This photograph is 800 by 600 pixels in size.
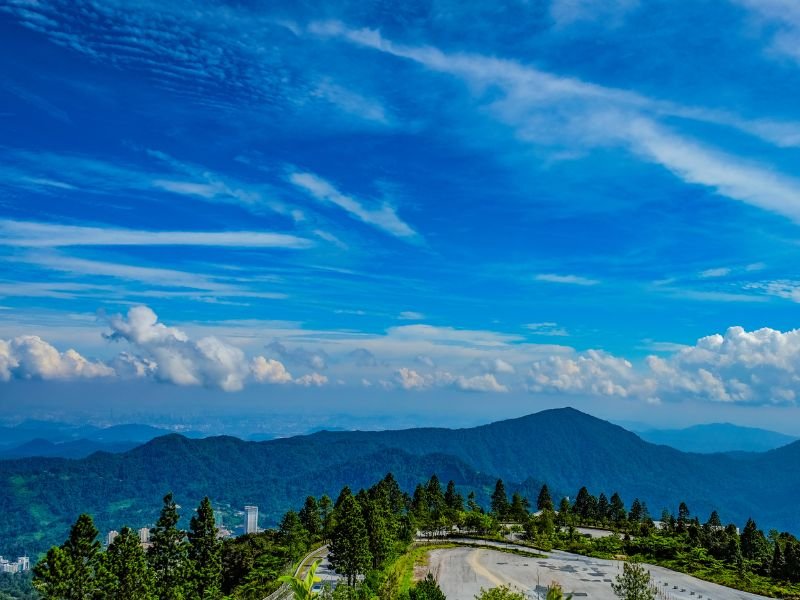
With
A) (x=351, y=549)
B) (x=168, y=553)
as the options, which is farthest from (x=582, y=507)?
(x=168, y=553)

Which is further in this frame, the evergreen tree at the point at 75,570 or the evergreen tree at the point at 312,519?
the evergreen tree at the point at 312,519

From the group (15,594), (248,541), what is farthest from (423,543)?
(15,594)

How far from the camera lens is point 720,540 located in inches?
3019

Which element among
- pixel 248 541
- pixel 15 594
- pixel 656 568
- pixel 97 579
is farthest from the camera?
pixel 15 594

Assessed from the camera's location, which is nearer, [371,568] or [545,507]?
[371,568]

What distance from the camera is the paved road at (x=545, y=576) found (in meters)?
56.5

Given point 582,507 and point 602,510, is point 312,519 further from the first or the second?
point 602,510

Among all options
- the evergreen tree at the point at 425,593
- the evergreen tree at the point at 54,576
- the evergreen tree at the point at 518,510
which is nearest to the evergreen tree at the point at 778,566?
the evergreen tree at the point at 518,510

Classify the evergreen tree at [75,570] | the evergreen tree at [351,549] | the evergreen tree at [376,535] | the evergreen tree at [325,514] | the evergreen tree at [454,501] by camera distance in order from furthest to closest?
the evergreen tree at [454,501]
the evergreen tree at [325,514]
the evergreen tree at [376,535]
the evergreen tree at [351,549]
the evergreen tree at [75,570]

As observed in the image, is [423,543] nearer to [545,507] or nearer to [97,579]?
[545,507]

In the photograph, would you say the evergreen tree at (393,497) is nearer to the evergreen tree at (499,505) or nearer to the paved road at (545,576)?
the paved road at (545,576)

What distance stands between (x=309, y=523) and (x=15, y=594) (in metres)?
134

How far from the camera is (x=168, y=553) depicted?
1838 inches

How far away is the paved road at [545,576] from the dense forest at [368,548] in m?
2.95
